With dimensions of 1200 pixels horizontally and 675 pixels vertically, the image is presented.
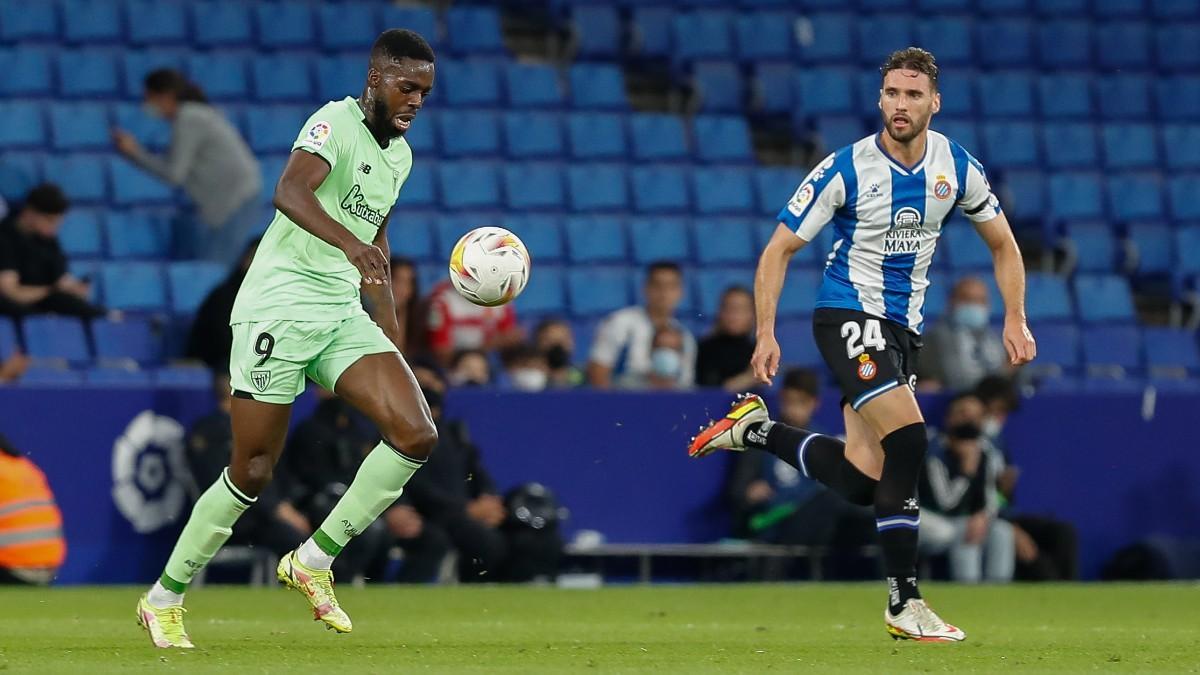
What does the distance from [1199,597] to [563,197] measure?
21.7ft

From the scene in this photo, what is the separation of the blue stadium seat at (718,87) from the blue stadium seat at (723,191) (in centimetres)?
141

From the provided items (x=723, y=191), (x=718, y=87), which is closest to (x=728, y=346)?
(x=723, y=191)

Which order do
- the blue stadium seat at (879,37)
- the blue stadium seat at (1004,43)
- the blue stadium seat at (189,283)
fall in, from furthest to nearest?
1. the blue stadium seat at (1004,43)
2. the blue stadium seat at (879,37)
3. the blue stadium seat at (189,283)

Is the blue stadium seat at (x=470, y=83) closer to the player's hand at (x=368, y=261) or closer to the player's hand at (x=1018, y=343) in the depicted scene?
the player's hand at (x=1018, y=343)

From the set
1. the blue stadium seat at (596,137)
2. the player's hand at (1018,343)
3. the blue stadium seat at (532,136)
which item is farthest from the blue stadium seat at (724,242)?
the player's hand at (1018,343)

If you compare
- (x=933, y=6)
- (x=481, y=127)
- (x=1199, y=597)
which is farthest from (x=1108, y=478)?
(x=933, y=6)

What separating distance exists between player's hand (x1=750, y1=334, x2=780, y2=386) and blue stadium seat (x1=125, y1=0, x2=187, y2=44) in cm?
945

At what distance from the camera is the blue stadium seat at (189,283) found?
13.3 metres

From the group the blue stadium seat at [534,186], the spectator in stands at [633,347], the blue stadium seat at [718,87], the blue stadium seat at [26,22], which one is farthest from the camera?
the blue stadium seat at [718,87]

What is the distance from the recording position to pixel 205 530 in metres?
7.05

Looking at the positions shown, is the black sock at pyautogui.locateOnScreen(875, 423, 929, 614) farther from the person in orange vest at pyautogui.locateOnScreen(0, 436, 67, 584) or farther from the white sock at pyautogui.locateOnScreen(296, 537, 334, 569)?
the person in orange vest at pyautogui.locateOnScreen(0, 436, 67, 584)

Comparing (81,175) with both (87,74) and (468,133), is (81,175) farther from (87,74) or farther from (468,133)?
(468,133)

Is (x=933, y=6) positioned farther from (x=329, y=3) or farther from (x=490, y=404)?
(x=490, y=404)

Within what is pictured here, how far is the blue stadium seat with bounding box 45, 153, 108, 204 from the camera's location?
14.4 metres
